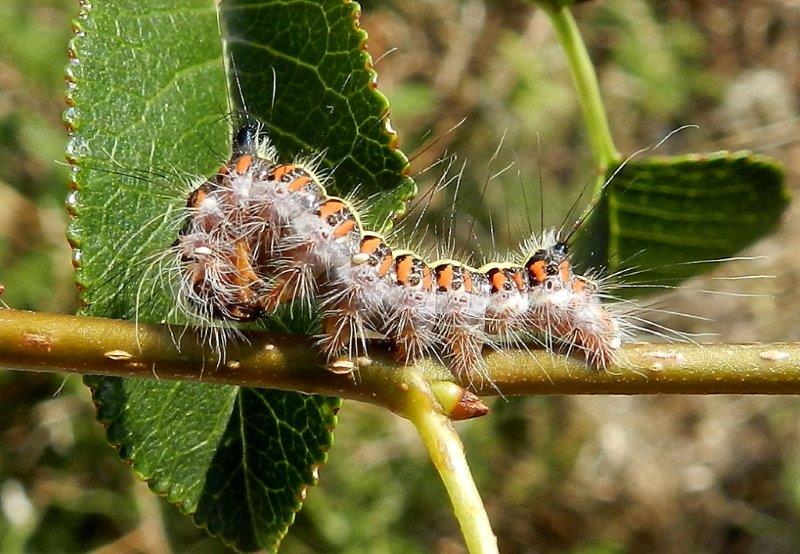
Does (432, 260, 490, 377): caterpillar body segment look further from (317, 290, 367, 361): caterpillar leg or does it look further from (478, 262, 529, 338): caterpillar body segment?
(317, 290, 367, 361): caterpillar leg

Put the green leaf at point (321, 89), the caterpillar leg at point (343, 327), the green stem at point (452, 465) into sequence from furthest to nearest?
1. the green leaf at point (321, 89)
2. the caterpillar leg at point (343, 327)
3. the green stem at point (452, 465)

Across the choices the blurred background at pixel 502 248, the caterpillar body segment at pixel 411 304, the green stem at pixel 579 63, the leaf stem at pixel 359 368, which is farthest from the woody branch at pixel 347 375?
the blurred background at pixel 502 248

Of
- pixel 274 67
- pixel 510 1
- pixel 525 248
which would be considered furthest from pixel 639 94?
pixel 274 67

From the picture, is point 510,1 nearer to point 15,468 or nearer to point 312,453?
point 15,468

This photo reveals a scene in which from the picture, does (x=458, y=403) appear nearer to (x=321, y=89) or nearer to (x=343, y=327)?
(x=343, y=327)

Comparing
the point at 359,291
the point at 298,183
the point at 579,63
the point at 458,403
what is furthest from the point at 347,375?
the point at 579,63

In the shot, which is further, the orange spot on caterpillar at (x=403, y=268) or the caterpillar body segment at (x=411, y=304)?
the orange spot on caterpillar at (x=403, y=268)

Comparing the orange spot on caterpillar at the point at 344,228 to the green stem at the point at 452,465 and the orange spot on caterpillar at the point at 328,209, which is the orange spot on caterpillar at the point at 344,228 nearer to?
the orange spot on caterpillar at the point at 328,209
